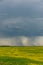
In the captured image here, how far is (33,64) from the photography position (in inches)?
1586

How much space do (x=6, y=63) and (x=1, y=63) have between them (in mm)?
1127

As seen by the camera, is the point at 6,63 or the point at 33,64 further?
the point at 33,64

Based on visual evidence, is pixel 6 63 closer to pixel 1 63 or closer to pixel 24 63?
pixel 1 63

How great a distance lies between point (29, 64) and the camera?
39.5 metres

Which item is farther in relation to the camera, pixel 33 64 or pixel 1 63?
pixel 33 64

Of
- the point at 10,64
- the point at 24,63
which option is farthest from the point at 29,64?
the point at 10,64

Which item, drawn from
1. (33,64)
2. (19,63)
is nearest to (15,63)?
(19,63)

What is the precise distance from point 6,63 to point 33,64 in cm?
587

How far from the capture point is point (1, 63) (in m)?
36.9

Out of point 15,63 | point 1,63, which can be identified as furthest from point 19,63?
point 1,63

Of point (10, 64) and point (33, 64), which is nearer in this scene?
point (10, 64)

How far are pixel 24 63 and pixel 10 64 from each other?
3381mm

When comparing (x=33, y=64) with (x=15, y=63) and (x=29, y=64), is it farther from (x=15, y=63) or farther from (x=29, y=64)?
(x=15, y=63)

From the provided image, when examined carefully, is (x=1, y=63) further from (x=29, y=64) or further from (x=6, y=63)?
(x=29, y=64)
